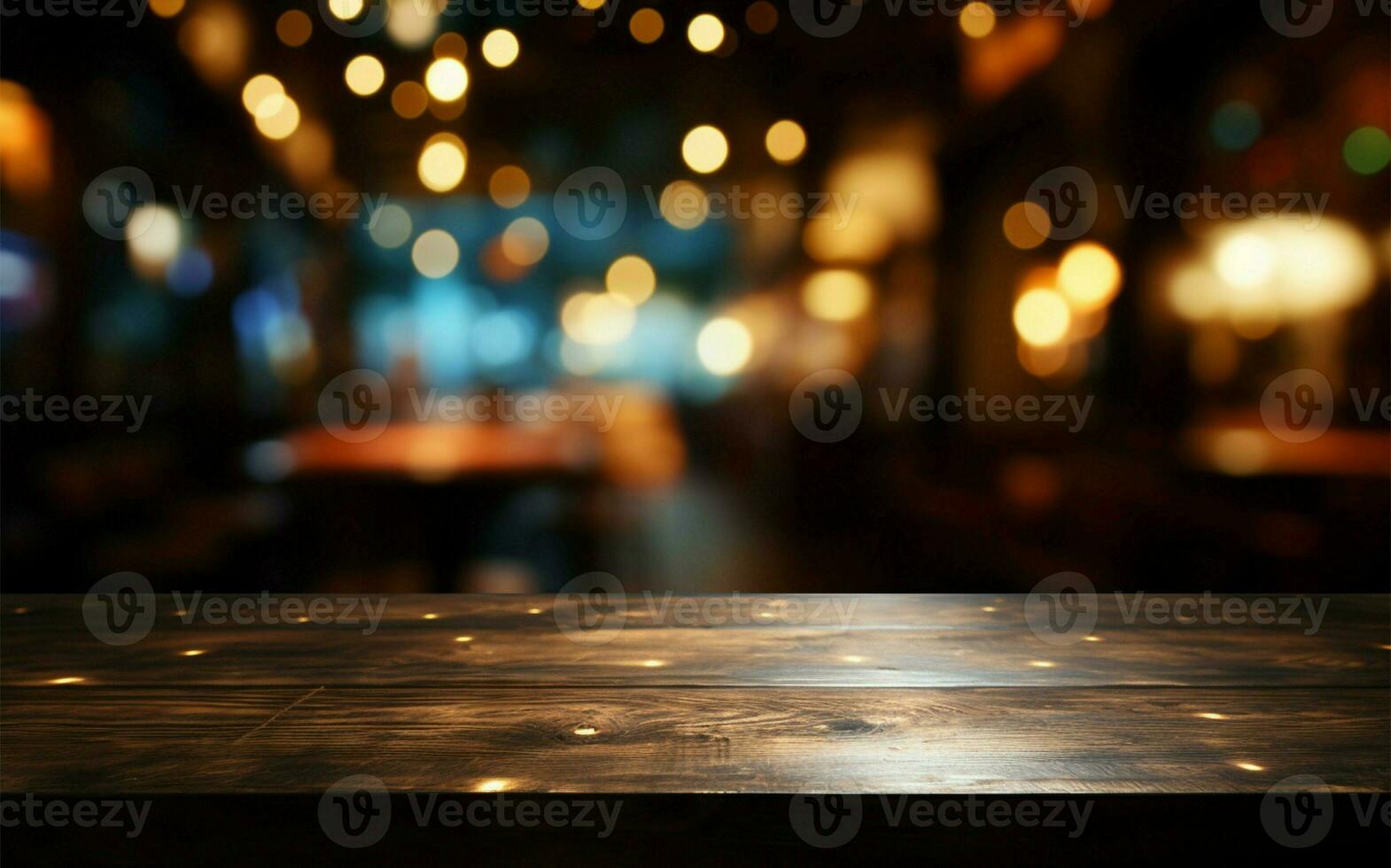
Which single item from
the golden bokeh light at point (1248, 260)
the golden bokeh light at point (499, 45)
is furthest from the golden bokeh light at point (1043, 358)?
the golden bokeh light at point (499, 45)

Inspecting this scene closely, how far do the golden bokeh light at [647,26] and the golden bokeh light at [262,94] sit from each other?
135cm

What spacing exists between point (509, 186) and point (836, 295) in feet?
5.01

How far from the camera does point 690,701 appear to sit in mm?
845

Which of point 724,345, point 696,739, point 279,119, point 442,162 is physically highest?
point 279,119

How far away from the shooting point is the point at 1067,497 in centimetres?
330

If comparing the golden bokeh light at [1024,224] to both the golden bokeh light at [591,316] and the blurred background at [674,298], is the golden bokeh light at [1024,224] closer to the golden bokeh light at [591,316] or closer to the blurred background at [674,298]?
the blurred background at [674,298]

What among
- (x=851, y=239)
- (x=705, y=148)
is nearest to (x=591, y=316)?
(x=705, y=148)

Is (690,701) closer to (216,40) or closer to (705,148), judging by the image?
(705,148)

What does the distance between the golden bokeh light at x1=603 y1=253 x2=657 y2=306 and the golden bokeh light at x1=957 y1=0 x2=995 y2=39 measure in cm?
157

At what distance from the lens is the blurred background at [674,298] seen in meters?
2.84

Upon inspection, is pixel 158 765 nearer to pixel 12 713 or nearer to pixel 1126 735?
pixel 12 713

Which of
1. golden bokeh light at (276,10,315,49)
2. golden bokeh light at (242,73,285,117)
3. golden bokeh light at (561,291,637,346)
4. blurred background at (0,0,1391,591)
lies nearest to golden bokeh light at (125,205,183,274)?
blurred background at (0,0,1391,591)

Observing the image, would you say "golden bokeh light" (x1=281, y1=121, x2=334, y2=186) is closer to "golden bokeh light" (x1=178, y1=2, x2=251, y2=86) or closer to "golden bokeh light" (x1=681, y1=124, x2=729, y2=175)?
"golden bokeh light" (x1=178, y1=2, x2=251, y2=86)

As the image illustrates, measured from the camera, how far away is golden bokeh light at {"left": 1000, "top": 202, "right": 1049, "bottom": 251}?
3.61m
